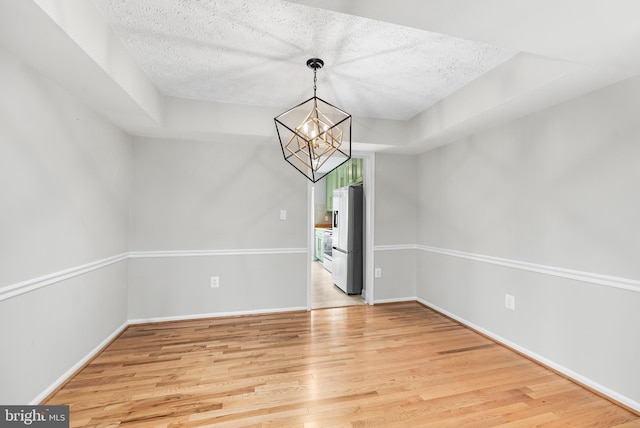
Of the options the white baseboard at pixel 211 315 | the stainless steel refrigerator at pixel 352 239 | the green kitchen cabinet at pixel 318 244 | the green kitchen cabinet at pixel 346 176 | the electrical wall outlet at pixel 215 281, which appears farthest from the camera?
the green kitchen cabinet at pixel 318 244

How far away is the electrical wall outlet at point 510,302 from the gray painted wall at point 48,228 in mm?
3647

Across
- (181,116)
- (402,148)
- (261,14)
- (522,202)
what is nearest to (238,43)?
(261,14)

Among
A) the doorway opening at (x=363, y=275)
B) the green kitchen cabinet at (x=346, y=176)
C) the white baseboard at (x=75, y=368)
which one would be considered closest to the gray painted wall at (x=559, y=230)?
the doorway opening at (x=363, y=275)

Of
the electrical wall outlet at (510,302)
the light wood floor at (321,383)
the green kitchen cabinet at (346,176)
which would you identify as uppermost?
the green kitchen cabinet at (346,176)

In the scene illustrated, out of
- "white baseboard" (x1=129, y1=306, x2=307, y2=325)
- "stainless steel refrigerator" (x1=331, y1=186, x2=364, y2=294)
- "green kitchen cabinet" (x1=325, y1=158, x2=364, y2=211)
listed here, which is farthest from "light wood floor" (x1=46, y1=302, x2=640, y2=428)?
"green kitchen cabinet" (x1=325, y1=158, x2=364, y2=211)

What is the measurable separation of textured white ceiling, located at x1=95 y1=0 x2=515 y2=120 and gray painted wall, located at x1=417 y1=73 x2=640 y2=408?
2.49ft

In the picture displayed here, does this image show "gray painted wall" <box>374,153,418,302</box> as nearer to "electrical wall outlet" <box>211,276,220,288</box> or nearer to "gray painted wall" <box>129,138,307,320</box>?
"gray painted wall" <box>129,138,307,320</box>

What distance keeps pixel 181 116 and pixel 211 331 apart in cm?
223

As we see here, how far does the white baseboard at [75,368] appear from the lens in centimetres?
189

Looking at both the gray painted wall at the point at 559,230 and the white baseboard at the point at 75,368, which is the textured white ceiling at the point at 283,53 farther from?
the white baseboard at the point at 75,368

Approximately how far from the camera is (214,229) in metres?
3.55

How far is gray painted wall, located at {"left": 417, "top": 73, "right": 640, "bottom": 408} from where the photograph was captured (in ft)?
6.36

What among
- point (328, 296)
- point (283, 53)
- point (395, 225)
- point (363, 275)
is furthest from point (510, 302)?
point (283, 53)

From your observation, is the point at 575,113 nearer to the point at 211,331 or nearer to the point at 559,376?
the point at 559,376
